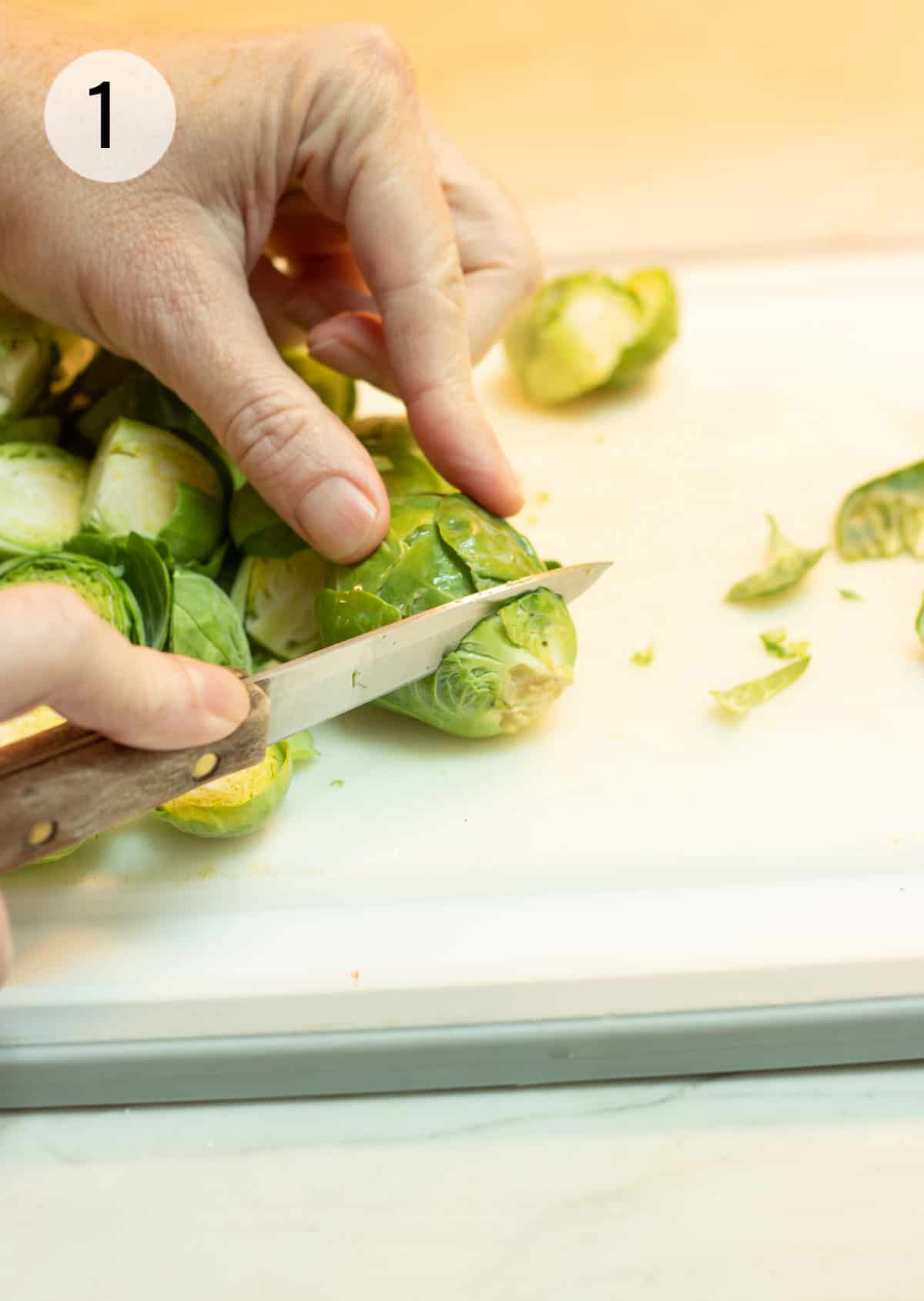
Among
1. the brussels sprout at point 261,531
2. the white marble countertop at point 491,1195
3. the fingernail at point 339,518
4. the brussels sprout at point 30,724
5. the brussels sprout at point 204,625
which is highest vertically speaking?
the fingernail at point 339,518

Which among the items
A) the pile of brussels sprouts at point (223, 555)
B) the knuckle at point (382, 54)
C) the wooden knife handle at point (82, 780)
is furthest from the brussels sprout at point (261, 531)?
the knuckle at point (382, 54)

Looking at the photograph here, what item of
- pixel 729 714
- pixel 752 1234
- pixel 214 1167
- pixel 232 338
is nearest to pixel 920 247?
pixel 729 714

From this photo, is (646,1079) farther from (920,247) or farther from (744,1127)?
(920,247)

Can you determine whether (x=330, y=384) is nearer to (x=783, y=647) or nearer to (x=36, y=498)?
(x=36, y=498)

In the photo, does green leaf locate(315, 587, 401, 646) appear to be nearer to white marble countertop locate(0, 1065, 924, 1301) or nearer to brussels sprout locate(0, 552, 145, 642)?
brussels sprout locate(0, 552, 145, 642)

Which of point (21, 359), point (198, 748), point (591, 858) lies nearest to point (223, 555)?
point (21, 359)

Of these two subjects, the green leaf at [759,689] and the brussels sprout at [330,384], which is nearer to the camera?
the green leaf at [759,689]

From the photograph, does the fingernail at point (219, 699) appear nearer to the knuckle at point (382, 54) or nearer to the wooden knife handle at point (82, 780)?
the wooden knife handle at point (82, 780)

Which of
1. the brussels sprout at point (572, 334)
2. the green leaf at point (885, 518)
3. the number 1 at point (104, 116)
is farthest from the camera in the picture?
the brussels sprout at point (572, 334)
